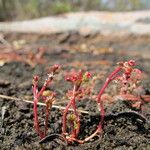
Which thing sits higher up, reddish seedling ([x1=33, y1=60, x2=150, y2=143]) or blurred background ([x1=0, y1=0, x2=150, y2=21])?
blurred background ([x1=0, y1=0, x2=150, y2=21])

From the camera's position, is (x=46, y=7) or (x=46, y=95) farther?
(x=46, y=7)

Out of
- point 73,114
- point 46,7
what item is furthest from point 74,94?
point 46,7

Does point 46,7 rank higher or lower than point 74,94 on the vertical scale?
higher

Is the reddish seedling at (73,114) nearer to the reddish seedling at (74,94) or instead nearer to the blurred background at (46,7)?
the reddish seedling at (74,94)

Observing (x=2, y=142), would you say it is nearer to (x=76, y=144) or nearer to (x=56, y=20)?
(x=76, y=144)

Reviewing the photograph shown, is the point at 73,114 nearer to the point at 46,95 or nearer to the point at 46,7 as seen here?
the point at 46,95

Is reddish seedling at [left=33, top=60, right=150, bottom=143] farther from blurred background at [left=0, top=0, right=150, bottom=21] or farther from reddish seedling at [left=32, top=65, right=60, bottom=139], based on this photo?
blurred background at [left=0, top=0, right=150, bottom=21]

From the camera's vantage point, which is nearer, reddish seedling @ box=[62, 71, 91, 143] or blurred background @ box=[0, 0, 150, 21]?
reddish seedling @ box=[62, 71, 91, 143]

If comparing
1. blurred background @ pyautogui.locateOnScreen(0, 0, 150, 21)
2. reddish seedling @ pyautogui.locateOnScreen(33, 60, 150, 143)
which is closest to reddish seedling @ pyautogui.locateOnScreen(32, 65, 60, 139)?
reddish seedling @ pyautogui.locateOnScreen(33, 60, 150, 143)

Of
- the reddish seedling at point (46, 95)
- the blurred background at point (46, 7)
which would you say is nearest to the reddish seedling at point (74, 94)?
the reddish seedling at point (46, 95)
